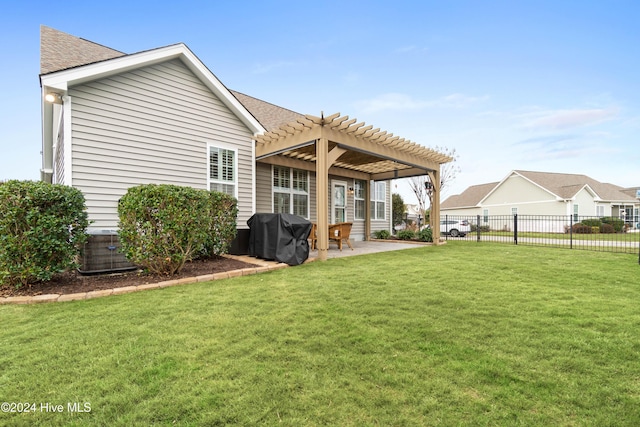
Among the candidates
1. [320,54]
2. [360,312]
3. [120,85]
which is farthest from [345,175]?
[360,312]

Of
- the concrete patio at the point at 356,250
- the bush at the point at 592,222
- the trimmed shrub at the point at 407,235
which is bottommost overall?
the concrete patio at the point at 356,250

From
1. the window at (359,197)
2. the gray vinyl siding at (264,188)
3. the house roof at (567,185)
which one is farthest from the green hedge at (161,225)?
the house roof at (567,185)

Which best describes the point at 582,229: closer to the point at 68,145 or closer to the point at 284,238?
the point at 284,238

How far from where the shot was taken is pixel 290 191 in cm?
974

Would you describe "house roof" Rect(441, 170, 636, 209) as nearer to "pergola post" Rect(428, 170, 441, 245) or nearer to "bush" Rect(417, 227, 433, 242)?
"bush" Rect(417, 227, 433, 242)

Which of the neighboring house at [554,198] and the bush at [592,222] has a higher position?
the neighboring house at [554,198]

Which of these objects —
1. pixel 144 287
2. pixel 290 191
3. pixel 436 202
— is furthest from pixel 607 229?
pixel 144 287

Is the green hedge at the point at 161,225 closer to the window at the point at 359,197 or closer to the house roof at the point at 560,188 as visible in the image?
the window at the point at 359,197

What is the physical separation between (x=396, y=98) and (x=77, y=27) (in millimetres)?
14129

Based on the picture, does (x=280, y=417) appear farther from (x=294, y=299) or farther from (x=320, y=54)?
(x=320, y=54)

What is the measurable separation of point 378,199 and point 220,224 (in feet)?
28.9

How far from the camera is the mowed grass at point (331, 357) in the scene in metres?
1.58

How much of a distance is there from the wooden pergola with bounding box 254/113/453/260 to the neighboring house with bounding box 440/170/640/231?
20.2 metres

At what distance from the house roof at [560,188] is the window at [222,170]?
2705 centimetres
